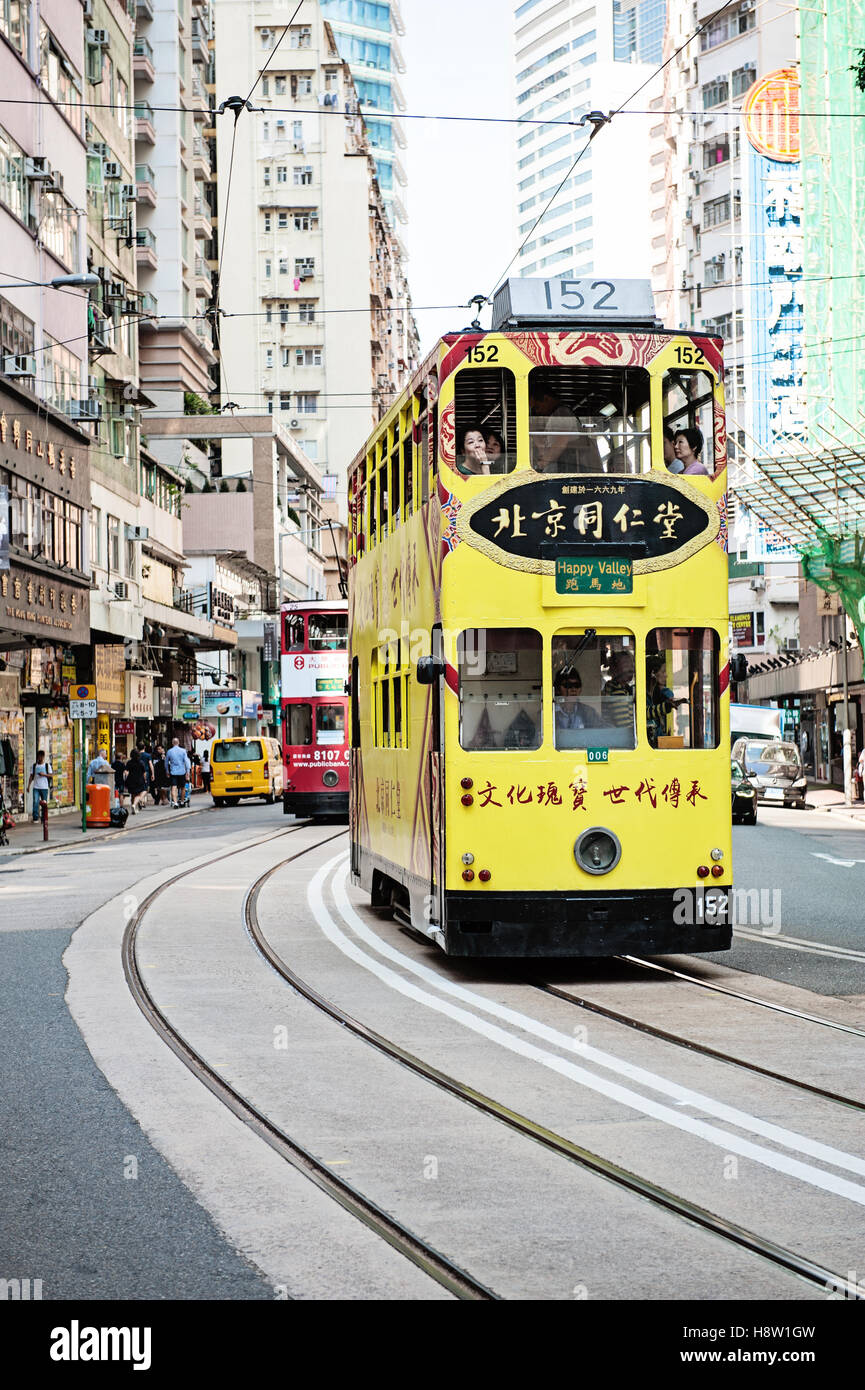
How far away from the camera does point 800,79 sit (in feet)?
180

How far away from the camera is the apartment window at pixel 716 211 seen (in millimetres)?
83500

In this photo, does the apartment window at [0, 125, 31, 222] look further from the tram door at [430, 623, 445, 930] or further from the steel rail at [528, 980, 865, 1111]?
the steel rail at [528, 980, 865, 1111]

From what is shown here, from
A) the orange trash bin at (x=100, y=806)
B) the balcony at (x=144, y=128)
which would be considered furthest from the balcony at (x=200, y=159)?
the orange trash bin at (x=100, y=806)

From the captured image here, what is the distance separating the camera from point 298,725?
3341cm

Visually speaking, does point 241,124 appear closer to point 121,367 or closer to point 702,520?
point 121,367

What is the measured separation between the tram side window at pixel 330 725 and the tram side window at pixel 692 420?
21.3m

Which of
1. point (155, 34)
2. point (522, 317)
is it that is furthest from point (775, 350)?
point (522, 317)

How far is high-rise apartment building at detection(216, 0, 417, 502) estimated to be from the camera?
343 ft

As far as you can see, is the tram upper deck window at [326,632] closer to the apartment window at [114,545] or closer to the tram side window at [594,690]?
the apartment window at [114,545]

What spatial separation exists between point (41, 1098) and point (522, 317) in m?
6.44

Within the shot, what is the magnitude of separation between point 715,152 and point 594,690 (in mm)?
78721

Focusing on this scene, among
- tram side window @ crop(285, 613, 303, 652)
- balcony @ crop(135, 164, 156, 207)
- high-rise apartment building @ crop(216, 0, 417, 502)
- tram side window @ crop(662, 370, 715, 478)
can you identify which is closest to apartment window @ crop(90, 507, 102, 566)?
tram side window @ crop(285, 613, 303, 652)

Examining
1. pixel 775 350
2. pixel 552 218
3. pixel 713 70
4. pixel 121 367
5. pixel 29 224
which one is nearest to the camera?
pixel 29 224

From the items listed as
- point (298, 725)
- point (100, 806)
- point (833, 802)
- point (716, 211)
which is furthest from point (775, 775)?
point (716, 211)
